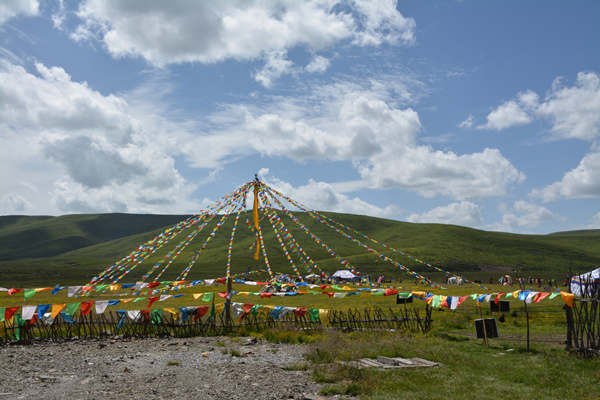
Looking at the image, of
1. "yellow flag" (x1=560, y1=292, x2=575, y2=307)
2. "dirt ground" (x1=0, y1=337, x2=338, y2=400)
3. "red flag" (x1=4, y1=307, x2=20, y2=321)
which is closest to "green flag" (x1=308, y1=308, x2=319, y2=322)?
"dirt ground" (x1=0, y1=337, x2=338, y2=400)

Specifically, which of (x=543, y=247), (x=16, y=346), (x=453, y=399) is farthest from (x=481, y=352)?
(x=543, y=247)

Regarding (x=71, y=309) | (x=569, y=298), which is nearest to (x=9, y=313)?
(x=71, y=309)

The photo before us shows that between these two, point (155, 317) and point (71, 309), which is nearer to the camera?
point (71, 309)

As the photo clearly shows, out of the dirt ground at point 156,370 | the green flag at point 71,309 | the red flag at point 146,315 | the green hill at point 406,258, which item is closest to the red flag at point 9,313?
the dirt ground at point 156,370

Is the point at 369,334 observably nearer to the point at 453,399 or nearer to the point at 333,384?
the point at 333,384

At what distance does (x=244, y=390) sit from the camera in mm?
11781

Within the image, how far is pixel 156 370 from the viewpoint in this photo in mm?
14203

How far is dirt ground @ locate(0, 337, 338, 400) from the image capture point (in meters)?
11.6

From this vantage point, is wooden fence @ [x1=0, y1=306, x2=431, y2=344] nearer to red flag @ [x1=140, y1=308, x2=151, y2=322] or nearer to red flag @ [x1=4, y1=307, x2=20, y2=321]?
red flag @ [x1=140, y1=308, x2=151, y2=322]

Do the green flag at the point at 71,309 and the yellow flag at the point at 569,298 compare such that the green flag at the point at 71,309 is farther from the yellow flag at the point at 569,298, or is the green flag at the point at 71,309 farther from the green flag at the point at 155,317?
the yellow flag at the point at 569,298

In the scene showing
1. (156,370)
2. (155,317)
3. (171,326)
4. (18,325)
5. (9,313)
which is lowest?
(156,370)

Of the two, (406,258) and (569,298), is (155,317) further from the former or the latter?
(406,258)

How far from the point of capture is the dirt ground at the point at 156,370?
38.1 feet

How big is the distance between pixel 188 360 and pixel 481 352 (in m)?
9.99
